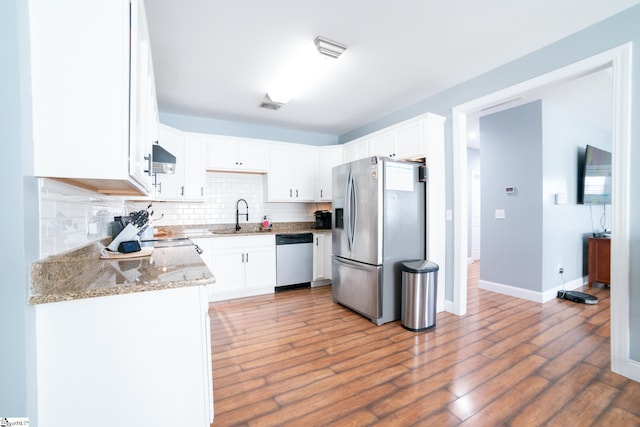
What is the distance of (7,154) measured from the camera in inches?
35.0

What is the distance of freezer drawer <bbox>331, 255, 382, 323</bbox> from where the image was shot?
2.88m

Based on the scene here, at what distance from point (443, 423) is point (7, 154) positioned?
2292 mm

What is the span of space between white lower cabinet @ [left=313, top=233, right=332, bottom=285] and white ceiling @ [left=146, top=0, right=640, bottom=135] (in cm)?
207

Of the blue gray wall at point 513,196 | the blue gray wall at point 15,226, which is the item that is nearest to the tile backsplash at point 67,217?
the blue gray wall at point 15,226

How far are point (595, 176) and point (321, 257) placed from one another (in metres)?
4.36

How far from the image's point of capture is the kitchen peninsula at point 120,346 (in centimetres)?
102

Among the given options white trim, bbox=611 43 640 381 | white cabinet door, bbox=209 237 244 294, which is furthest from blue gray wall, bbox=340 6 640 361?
white cabinet door, bbox=209 237 244 294

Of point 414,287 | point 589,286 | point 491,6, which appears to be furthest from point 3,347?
point 589,286

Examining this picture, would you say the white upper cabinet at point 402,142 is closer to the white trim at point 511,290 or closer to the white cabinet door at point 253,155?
the white cabinet door at point 253,155

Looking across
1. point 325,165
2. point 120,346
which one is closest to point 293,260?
point 325,165

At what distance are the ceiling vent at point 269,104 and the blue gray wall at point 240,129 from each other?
0.82m

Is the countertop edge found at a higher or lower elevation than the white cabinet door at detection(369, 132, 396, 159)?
lower

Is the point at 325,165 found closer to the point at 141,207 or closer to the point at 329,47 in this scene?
the point at 329,47

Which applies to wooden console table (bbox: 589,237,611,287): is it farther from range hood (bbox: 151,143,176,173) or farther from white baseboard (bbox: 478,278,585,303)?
range hood (bbox: 151,143,176,173)
